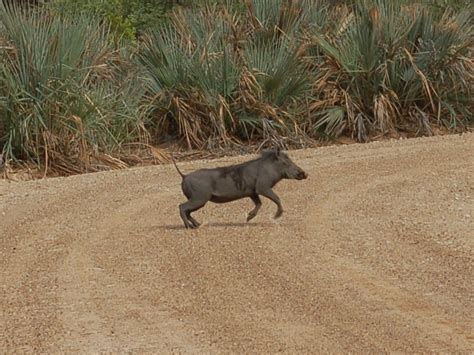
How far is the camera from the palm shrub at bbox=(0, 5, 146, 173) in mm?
18594

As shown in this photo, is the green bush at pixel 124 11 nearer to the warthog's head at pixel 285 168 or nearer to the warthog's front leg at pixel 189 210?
the warthog's head at pixel 285 168

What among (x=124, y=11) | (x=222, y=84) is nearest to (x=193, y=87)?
(x=222, y=84)

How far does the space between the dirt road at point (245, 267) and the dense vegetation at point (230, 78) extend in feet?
6.91

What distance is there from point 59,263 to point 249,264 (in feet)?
5.27

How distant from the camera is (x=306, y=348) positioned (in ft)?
27.7

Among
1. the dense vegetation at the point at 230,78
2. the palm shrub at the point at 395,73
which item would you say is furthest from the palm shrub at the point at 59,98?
the palm shrub at the point at 395,73

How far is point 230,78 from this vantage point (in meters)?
20.3

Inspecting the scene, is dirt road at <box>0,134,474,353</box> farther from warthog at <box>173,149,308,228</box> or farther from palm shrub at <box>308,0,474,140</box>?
palm shrub at <box>308,0,474,140</box>

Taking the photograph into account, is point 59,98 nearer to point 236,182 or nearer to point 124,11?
point 236,182

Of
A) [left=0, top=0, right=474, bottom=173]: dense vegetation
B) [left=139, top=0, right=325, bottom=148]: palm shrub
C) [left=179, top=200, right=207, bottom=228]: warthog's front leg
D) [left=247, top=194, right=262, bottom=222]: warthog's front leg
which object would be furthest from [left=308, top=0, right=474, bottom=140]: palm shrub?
[left=179, top=200, right=207, bottom=228]: warthog's front leg

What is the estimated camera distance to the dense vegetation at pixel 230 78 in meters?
18.8

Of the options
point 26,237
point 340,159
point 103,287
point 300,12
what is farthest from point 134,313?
point 300,12

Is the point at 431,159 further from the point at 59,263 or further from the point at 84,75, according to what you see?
the point at 59,263

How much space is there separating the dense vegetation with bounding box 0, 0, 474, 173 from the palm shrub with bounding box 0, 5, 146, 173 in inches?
→ 0.8
